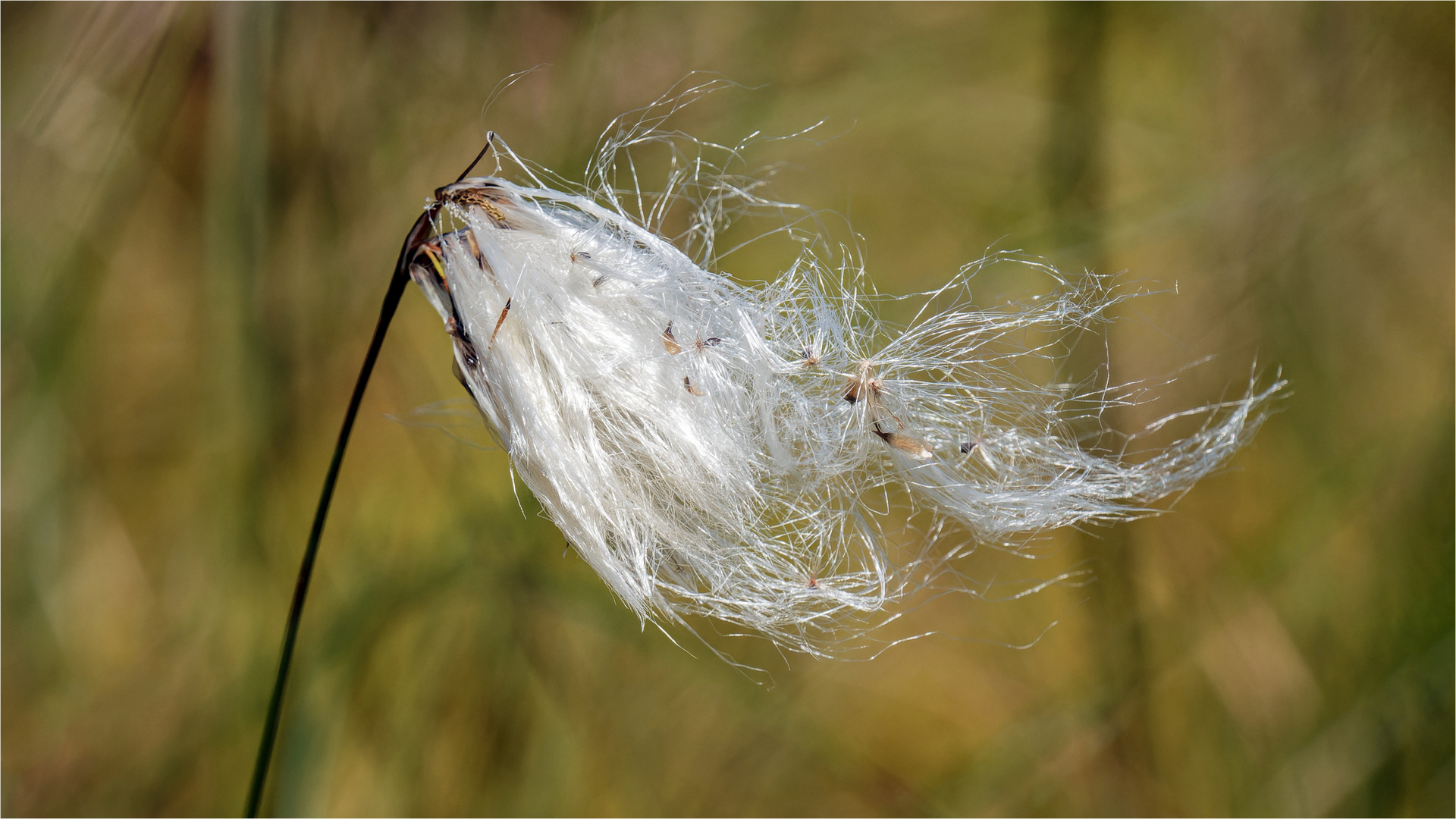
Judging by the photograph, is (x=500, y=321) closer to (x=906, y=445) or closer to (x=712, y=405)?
(x=712, y=405)

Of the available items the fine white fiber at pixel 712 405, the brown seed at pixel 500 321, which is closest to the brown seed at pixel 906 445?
the fine white fiber at pixel 712 405

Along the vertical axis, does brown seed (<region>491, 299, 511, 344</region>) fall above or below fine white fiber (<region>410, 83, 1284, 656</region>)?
above

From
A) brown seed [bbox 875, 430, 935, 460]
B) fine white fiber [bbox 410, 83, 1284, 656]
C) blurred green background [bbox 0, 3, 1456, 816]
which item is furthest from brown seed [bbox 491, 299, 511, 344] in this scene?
blurred green background [bbox 0, 3, 1456, 816]

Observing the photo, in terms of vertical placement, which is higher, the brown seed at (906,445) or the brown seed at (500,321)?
the brown seed at (500,321)

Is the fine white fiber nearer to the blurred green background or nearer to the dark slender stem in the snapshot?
the dark slender stem

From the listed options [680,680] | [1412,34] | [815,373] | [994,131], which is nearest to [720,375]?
[815,373]

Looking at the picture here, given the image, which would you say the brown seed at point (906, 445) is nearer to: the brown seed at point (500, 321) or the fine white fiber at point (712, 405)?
the fine white fiber at point (712, 405)
